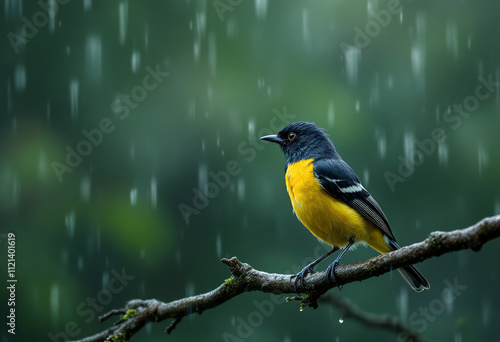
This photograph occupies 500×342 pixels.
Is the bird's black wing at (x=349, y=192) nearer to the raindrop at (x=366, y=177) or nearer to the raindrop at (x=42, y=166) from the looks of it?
the raindrop at (x=366, y=177)

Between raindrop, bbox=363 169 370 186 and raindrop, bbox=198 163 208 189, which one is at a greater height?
raindrop, bbox=198 163 208 189

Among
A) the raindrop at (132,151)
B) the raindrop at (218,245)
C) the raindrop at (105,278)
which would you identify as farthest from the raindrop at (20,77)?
the raindrop at (218,245)

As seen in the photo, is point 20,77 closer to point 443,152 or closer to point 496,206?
point 443,152

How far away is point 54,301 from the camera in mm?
7668

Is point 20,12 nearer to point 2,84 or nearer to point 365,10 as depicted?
point 2,84

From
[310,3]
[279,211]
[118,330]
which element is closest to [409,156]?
[279,211]

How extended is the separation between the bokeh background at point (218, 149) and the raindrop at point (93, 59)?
0.03 metres

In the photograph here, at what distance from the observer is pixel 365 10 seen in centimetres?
970

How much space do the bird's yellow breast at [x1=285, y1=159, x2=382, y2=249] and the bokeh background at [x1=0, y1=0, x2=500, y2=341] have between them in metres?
3.17

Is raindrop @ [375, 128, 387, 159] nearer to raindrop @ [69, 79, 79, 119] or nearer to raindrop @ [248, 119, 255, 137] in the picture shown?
raindrop @ [248, 119, 255, 137]

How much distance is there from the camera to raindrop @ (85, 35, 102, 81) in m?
9.22

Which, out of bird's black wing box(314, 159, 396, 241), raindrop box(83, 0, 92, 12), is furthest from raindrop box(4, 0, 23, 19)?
bird's black wing box(314, 159, 396, 241)

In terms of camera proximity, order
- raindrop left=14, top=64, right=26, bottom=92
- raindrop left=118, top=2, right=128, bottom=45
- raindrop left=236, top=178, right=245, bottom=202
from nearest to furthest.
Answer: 1. raindrop left=236, top=178, right=245, bottom=202
2. raindrop left=14, top=64, right=26, bottom=92
3. raindrop left=118, top=2, right=128, bottom=45

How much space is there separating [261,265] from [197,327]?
149 centimetres
